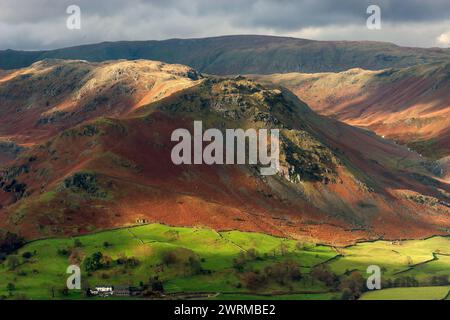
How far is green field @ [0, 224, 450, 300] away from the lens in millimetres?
117438

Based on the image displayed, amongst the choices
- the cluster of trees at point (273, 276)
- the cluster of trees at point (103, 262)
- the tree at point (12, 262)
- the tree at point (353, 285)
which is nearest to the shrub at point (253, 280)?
the cluster of trees at point (273, 276)

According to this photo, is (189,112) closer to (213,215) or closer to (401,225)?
(213,215)

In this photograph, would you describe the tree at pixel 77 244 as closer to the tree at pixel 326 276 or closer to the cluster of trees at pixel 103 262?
the cluster of trees at pixel 103 262

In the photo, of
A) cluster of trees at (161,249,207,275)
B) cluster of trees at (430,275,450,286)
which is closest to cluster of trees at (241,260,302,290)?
cluster of trees at (161,249,207,275)

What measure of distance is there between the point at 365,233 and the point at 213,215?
36127 mm

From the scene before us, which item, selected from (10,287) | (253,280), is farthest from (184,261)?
(10,287)

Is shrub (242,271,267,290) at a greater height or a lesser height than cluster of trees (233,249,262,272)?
lesser

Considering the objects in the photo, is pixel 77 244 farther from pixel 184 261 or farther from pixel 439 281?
pixel 439 281

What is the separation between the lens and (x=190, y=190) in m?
166

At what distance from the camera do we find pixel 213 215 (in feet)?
507

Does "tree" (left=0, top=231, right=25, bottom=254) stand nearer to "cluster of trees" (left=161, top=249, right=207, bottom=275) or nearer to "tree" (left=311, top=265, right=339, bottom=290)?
"cluster of trees" (left=161, top=249, right=207, bottom=275)

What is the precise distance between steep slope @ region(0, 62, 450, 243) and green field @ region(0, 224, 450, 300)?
25.7 ft

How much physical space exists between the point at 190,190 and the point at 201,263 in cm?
3983

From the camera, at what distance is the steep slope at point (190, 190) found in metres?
151
